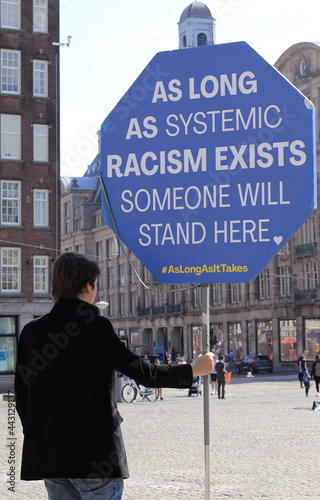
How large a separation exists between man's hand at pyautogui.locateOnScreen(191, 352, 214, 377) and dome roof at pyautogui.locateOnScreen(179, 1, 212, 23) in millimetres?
93785

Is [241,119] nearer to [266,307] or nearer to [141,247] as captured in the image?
[141,247]

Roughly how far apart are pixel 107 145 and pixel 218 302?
7862 cm

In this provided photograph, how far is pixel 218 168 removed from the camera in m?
4.62

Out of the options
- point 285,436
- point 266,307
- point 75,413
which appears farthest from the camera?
point 266,307

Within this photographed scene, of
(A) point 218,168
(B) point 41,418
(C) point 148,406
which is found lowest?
(C) point 148,406

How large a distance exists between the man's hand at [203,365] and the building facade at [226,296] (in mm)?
41018

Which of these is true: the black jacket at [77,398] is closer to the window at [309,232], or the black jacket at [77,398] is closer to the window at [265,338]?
the window at [309,232]

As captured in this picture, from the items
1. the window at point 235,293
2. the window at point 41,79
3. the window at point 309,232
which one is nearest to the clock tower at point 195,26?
the window at point 235,293

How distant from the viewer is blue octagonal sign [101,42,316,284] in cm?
453

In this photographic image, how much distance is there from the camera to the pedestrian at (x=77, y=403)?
3.58 m

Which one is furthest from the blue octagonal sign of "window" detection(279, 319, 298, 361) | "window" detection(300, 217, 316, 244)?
"window" detection(279, 319, 298, 361)

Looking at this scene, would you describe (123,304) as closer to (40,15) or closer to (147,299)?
(147,299)

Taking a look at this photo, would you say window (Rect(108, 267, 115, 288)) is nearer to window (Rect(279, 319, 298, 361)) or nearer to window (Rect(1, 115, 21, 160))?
window (Rect(279, 319, 298, 361))

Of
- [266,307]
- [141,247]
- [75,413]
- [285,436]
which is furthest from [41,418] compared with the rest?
[266,307]
